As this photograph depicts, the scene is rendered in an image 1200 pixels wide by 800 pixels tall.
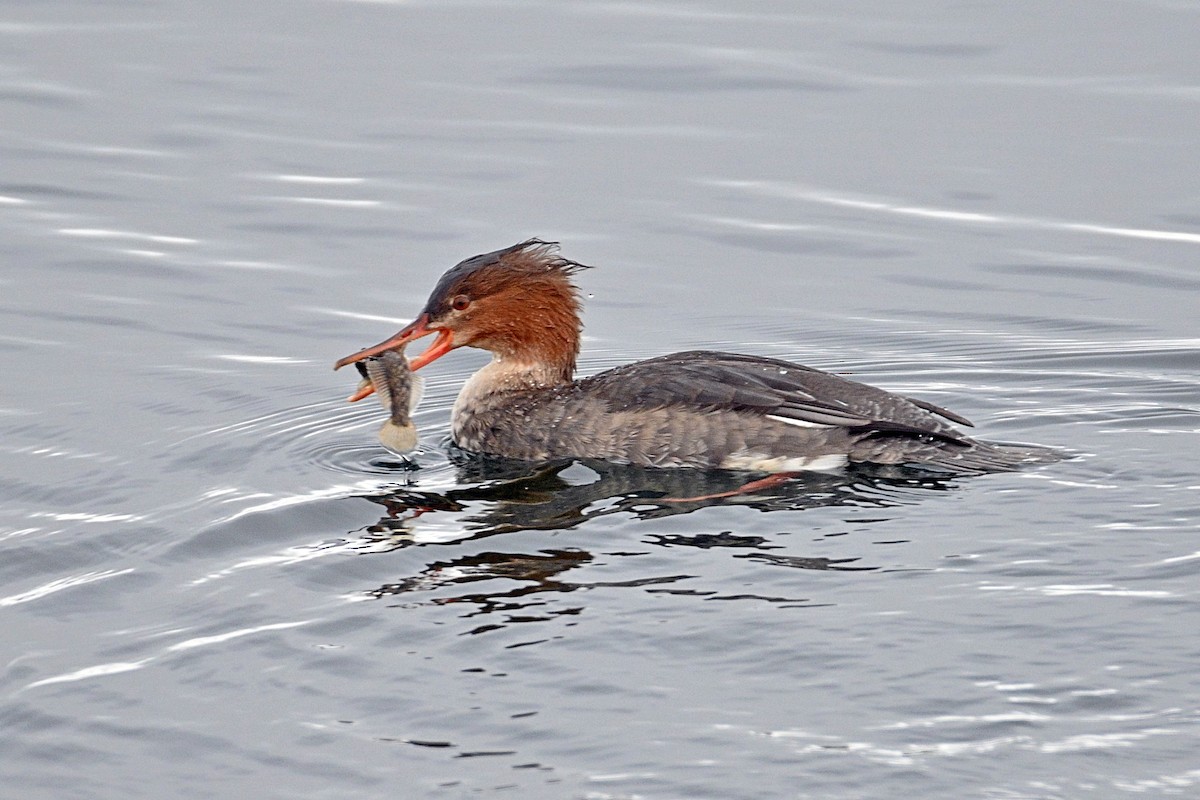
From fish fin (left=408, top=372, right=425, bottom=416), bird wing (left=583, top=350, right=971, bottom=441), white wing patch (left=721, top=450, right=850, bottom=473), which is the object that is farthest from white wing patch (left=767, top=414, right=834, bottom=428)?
fish fin (left=408, top=372, right=425, bottom=416)

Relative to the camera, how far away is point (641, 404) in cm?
1041

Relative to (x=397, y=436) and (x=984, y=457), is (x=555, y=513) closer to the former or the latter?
(x=397, y=436)

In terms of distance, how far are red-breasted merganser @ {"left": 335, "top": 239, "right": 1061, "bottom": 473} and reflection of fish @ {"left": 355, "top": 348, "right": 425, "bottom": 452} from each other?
115 mm

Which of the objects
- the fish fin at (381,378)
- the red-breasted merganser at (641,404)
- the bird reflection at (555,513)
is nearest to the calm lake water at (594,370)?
the bird reflection at (555,513)

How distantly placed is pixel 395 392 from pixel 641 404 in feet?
4.55

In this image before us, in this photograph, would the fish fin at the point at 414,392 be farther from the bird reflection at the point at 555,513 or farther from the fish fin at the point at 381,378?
the bird reflection at the point at 555,513

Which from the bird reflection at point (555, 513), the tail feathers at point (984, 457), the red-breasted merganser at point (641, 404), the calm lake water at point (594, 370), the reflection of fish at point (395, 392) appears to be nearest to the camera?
the calm lake water at point (594, 370)

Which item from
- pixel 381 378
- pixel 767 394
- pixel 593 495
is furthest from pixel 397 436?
pixel 767 394

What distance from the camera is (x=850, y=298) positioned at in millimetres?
13570

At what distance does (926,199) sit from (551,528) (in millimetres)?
7018

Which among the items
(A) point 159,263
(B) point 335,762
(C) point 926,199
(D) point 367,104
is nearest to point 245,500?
(B) point 335,762

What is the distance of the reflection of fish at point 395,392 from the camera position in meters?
10.4

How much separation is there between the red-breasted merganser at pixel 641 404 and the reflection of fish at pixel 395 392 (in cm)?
11

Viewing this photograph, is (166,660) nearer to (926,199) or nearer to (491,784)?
(491,784)
